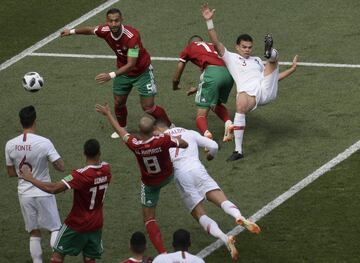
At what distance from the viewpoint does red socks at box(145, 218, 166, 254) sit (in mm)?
16781

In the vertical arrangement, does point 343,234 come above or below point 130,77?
below

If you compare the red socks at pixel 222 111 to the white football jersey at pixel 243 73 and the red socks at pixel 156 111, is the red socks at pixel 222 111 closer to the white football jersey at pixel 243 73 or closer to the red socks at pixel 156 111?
the white football jersey at pixel 243 73

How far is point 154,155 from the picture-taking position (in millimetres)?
16406

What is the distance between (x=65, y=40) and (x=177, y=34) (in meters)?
2.21

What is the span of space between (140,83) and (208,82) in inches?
43.1

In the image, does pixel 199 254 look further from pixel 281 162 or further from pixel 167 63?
pixel 167 63

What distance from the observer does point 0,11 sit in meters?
26.4

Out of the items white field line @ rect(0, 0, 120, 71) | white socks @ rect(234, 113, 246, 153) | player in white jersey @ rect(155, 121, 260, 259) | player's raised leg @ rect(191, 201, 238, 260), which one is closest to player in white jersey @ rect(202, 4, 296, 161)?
white socks @ rect(234, 113, 246, 153)

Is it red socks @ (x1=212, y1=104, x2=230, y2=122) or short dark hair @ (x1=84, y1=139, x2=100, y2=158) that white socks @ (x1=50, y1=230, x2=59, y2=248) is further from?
red socks @ (x1=212, y1=104, x2=230, y2=122)

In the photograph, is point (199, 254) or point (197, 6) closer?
point (199, 254)

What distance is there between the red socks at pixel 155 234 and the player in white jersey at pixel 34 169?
46.6 inches

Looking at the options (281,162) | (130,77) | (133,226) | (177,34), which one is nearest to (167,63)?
(177,34)

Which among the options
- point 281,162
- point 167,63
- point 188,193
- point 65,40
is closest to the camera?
point 188,193

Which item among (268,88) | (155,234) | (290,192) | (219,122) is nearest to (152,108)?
(219,122)
